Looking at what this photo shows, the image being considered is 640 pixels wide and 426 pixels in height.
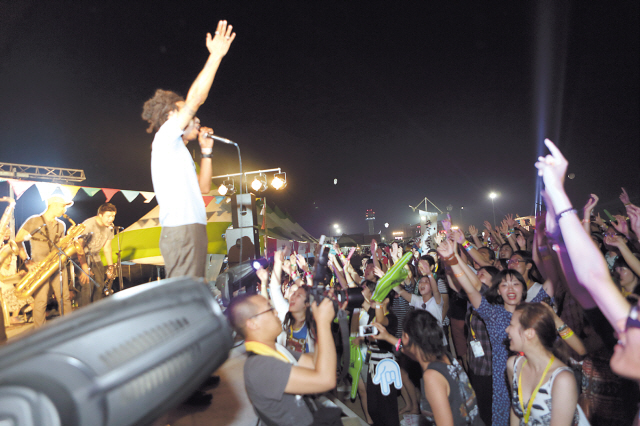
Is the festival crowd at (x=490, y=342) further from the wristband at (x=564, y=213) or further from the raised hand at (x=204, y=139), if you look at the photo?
the raised hand at (x=204, y=139)

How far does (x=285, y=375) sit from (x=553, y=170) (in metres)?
1.73

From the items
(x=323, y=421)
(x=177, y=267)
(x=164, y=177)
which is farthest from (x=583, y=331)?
(x=164, y=177)

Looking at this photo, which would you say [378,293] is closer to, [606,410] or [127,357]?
[606,410]

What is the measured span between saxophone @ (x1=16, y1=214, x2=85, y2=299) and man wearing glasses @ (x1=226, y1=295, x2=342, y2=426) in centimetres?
655

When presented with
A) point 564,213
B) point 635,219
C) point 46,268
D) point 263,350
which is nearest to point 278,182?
point 46,268

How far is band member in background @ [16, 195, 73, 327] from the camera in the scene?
22.9 ft

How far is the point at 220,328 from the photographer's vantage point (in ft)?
3.13

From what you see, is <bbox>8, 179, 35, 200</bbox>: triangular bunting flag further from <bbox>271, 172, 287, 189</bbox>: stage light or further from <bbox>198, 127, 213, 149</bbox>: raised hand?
<bbox>198, 127, 213, 149</bbox>: raised hand

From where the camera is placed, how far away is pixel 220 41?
2.20 metres

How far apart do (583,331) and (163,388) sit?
4.35 m

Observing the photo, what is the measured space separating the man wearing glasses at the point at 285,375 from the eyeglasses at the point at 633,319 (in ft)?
4.32

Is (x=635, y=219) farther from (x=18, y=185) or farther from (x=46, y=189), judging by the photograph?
(x=18, y=185)

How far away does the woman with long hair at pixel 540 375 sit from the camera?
2.20 m

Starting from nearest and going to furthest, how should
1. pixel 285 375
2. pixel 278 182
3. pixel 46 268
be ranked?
pixel 285 375
pixel 46 268
pixel 278 182
